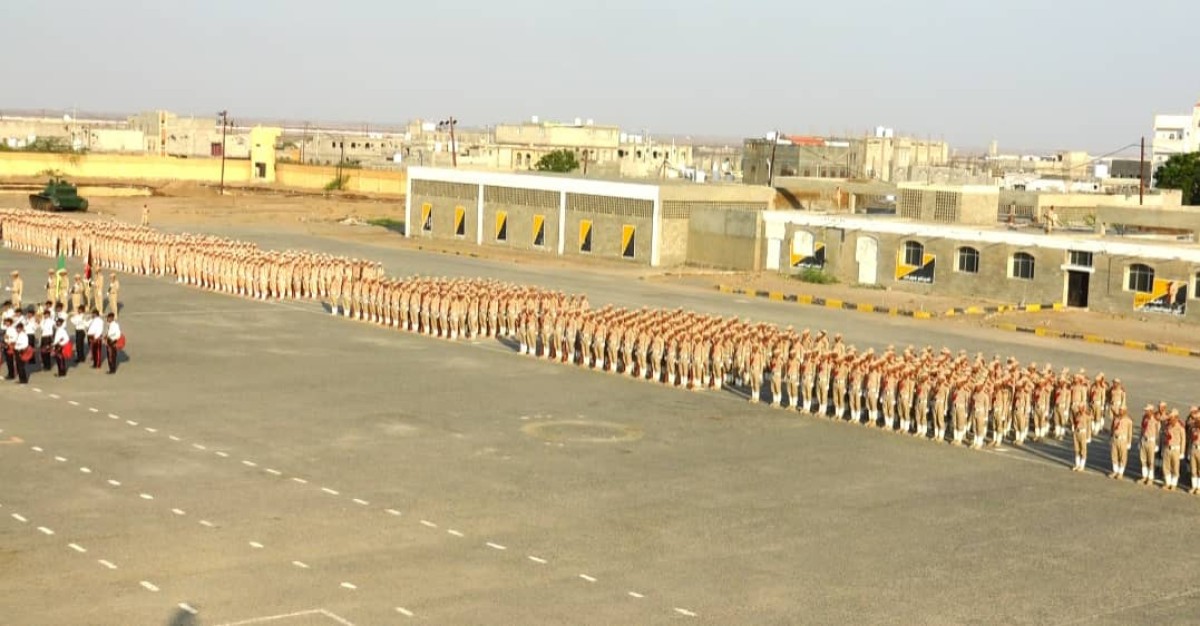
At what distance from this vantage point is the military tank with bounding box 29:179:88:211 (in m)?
71.6

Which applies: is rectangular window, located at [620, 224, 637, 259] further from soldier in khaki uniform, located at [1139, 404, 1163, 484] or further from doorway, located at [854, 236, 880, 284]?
soldier in khaki uniform, located at [1139, 404, 1163, 484]

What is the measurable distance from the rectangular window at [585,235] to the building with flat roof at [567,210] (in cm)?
Result: 4

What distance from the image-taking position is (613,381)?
29312 mm

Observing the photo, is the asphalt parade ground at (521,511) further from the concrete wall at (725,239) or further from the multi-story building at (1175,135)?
the multi-story building at (1175,135)

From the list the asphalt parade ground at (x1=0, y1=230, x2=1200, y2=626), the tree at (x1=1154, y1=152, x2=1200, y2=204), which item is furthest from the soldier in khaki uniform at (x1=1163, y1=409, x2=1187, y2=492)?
the tree at (x1=1154, y1=152, x2=1200, y2=204)

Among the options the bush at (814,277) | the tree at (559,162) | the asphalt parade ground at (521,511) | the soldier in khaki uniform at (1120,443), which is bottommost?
the asphalt parade ground at (521,511)

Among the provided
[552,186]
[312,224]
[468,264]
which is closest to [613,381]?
[468,264]

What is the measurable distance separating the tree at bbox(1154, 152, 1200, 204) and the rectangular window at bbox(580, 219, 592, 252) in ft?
103

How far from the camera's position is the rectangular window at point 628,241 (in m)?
57.6

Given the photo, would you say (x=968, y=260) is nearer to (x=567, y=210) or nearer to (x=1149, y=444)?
(x=567, y=210)

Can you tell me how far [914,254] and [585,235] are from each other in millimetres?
15049

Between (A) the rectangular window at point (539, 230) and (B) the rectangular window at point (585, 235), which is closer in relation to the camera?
(B) the rectangular window at point (585, 235)

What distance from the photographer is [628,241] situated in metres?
57.8

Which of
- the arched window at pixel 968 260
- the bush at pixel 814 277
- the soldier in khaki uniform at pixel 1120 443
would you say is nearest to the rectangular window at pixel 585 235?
the bush at pixel 814 277
